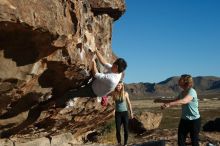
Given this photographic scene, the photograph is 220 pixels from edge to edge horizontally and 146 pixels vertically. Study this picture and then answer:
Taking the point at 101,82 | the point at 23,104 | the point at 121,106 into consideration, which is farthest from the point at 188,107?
the point at 23,104

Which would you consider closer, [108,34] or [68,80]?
[68,80]

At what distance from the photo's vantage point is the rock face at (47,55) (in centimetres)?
874

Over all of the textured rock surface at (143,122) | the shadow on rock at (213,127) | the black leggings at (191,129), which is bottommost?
the textured rock surface at (143,122)

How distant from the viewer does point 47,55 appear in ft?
32.3

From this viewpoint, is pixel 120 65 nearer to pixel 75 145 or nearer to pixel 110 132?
pixel 75 145

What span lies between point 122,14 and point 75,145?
14.5 ft

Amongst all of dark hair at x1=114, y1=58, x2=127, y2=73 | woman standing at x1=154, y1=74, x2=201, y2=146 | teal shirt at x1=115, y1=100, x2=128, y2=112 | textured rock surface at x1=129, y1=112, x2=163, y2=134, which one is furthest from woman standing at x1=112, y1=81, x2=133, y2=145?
textured rock surface at x1=129, y1=112, x2=163, y2=134

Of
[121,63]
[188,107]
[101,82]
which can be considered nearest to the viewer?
[188,107]

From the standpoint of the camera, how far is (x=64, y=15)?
955cm

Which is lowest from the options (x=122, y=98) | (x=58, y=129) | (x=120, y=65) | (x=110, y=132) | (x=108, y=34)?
(x=110, y=132)

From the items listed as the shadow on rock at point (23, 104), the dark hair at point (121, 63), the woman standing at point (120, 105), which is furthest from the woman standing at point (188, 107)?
the shadow on rock at point (23, 104)

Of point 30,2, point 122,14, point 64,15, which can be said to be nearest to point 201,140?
point 122,14

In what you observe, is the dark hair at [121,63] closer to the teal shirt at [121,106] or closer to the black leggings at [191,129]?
the black leggings at [191,129]

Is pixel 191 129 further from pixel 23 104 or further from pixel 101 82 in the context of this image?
pixel 23 104
